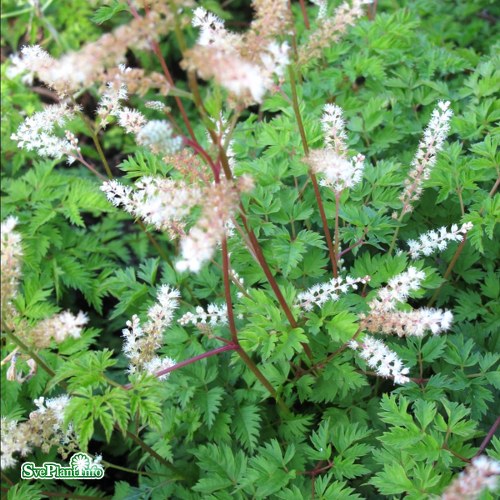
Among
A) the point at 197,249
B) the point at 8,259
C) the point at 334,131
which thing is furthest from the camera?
the point at 334,131

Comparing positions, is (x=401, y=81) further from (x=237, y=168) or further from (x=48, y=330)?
(x=48, y=330)

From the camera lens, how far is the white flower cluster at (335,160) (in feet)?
6.59

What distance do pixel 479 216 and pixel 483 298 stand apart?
2.43ft

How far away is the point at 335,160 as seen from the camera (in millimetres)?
2004

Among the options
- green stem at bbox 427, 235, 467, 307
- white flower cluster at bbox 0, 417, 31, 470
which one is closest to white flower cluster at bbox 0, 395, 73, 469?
white flower cluster at bbox 0, 417, 31, 470

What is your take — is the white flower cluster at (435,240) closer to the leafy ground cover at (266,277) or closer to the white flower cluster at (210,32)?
the leafy ground cover at (266,277)

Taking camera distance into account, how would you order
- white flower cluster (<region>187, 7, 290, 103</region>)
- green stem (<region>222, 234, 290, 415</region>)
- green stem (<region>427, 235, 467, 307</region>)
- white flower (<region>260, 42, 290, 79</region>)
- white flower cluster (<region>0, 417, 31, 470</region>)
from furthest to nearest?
green stem (<region>427, 235, 467, 307</region>)
green stem (<region>222, 234, 290, 415</region>)
white flower cluster (<region>0, 417, 31, 470</region>)
white flower (<region>260, 42, 290, 79</region>)
white flower cluster (<region>187, 7, 290, 103</region>)

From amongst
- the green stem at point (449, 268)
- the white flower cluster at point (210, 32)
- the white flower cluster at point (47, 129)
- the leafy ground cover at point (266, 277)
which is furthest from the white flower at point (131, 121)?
the green stem at point (449, 268)

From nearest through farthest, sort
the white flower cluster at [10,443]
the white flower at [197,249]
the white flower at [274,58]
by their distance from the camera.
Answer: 1. the white flower at [197,249]
2. the white flower at [274,58]
3. the white flower cluster at [10,443]

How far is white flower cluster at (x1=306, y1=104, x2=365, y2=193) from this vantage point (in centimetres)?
201

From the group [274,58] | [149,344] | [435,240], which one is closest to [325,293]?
[435,240]

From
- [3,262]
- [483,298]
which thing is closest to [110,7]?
[3,262]

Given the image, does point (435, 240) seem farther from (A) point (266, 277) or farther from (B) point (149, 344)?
(B) point (149, 344)

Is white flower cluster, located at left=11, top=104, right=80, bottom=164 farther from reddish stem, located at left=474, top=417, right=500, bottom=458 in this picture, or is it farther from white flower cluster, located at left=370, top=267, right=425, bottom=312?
reddish stem, located at left=474, top=417, right=500, bottom=458
